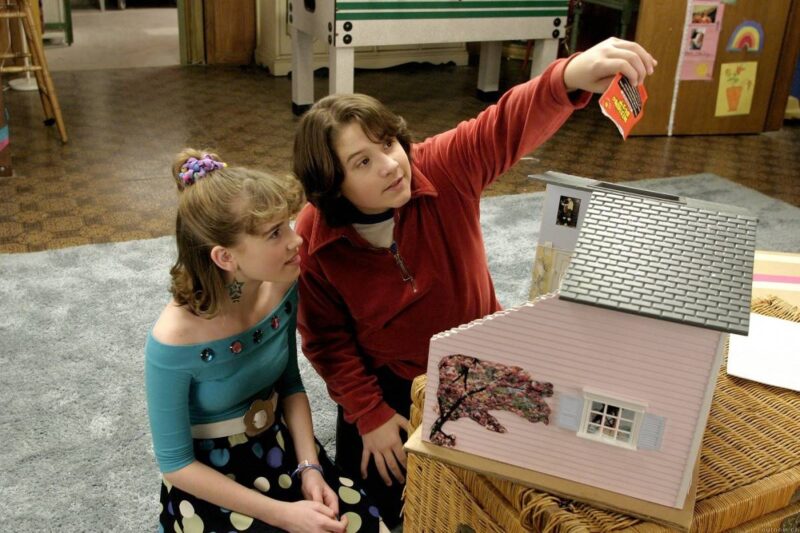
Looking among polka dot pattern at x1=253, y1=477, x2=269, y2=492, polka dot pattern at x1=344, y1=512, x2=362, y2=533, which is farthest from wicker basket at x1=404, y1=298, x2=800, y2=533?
polka dot pattern at x1=253, y1=477, x2=269, y2=492

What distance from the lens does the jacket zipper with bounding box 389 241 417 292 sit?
141 centimetres

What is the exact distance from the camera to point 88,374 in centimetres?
209

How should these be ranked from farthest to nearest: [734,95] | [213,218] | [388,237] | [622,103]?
[734,95] → [388,237] → [213,218] → [622,103]

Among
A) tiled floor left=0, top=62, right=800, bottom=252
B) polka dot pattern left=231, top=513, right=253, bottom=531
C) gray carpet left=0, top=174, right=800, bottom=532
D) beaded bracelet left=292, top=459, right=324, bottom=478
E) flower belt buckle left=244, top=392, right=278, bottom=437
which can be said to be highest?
flower belt buckle left=244, top=392, right=278, bottom=437

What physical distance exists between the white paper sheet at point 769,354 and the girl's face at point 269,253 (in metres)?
0.67

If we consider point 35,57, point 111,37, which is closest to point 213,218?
point 35,57

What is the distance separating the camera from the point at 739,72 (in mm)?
4367

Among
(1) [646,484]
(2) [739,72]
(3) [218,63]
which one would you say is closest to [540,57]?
(2) [739,72]

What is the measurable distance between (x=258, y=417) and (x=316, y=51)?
4260 millimetres

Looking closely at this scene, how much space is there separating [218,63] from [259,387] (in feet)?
15.0

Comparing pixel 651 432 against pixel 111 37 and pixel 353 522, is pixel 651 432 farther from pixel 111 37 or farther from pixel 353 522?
pixel 111 37

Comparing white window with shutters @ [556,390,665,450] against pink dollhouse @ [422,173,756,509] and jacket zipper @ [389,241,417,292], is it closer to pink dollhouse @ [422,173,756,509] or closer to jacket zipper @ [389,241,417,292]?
pink dollhouse @ [422,173,756,509]

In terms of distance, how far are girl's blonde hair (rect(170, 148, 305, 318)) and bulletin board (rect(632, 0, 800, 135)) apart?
3.39 meters

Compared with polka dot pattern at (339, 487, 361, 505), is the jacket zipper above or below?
above
